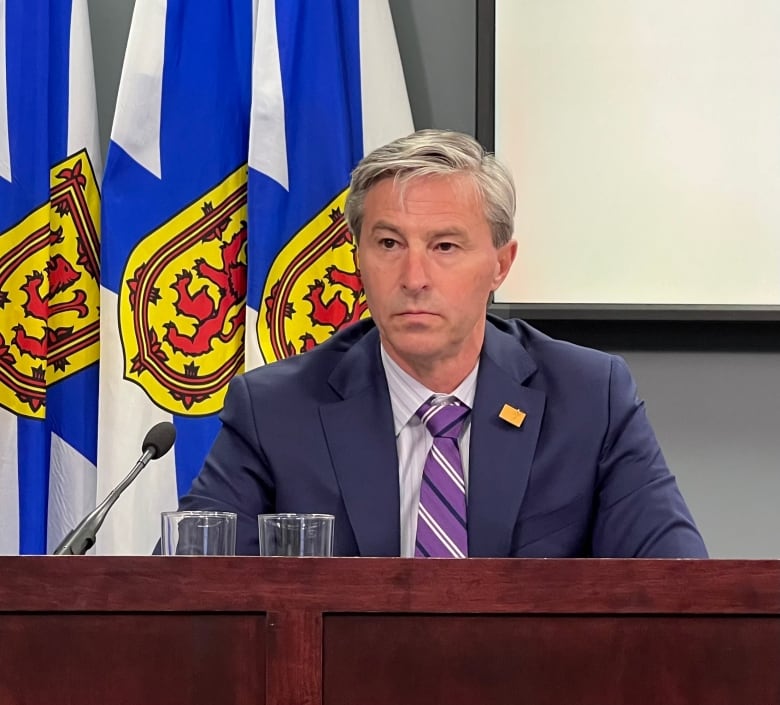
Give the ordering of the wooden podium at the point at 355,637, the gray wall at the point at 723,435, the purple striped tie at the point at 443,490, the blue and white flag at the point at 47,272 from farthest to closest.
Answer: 1. the gray wall at the point at 723,435
2. the blue and white flag at the point at 47,272
3. the purple striped tie at the point at 443,490
4. the wooden podium at the point at 355,637

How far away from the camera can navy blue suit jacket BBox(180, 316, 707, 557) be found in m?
1.96

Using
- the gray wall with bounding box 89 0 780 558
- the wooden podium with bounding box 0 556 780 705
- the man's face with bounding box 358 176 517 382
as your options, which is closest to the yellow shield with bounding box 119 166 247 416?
the man's face with bounding box 358 176 517 382

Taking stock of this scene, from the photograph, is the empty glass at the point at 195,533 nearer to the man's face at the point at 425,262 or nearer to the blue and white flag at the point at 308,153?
the man's face at the point at 425,262

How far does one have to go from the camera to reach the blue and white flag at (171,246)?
9.20 feet

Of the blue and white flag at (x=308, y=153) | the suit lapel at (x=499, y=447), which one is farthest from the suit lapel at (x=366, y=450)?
the blue and white flag at (x=308, y=153)

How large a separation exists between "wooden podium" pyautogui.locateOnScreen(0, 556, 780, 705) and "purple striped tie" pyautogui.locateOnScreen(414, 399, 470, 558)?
2.29 ft

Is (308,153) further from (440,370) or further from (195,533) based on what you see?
(195,533)

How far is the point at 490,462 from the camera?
201cm

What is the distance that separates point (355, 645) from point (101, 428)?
68.1 inches

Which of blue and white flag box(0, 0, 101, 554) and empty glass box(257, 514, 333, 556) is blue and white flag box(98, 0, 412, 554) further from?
empty glass box(257, 514, 333, 556)

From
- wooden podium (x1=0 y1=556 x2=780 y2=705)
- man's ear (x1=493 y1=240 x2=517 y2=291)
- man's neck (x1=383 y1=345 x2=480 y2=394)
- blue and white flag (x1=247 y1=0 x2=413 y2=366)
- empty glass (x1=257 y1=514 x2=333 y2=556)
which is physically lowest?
wooden podium (x1=0 y1=556 x2=780 y2=705)

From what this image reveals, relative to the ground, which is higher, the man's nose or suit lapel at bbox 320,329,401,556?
the man's nose

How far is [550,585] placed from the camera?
3.92 ft

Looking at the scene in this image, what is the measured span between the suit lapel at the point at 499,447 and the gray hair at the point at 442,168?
22cm
